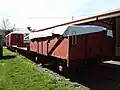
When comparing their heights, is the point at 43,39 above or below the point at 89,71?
above

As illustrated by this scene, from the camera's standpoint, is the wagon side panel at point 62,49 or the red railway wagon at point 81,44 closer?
the red railway wagon at point 81,44

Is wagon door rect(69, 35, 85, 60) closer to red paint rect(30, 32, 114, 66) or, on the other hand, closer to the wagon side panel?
red paint rect(30, 32, 114, 66)

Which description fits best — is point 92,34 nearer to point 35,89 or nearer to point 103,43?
point 103,43

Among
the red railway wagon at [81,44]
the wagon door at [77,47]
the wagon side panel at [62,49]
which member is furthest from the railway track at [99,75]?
the wagon side panel at [62,49]

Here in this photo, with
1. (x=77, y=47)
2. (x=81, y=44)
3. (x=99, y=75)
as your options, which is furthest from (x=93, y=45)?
(x=99, y=75)

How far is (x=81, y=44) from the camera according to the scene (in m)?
11.9

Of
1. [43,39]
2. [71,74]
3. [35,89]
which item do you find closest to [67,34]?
[71,74]

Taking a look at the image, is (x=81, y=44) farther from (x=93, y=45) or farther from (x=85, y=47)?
(x=93, y=45)

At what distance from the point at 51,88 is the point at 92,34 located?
3.82 m

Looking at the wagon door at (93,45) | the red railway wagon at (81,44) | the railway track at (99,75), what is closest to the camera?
the red railway wagon at (81,44)

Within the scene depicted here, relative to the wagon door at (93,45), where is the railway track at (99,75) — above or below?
below

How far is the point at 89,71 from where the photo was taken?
12961 mm

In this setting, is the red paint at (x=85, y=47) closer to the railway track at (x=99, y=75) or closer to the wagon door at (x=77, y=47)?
the wagon door at (x=77, y=47)

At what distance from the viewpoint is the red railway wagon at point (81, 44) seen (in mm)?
11438
